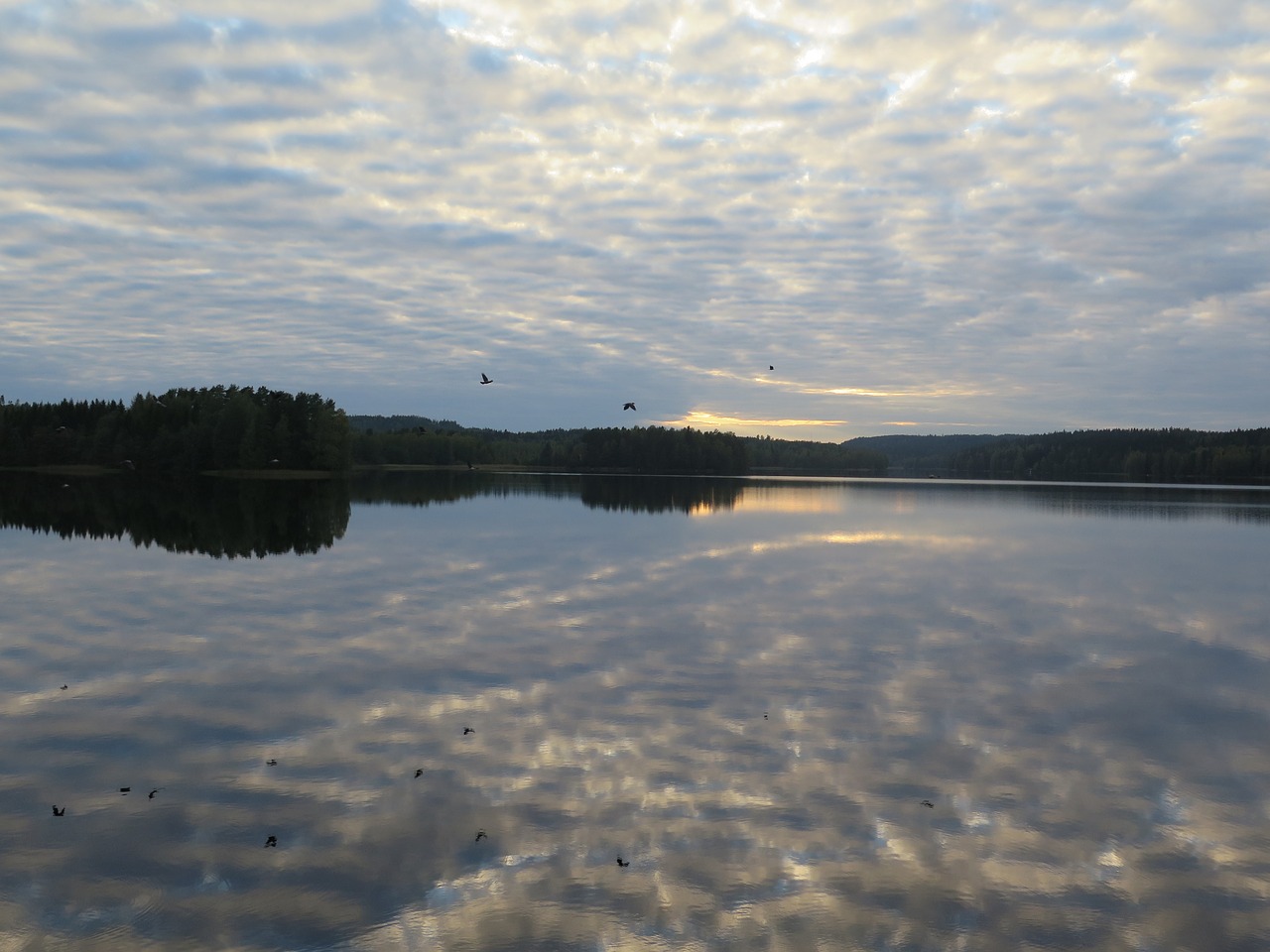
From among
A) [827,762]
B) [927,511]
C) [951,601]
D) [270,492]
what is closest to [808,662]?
[827,762]

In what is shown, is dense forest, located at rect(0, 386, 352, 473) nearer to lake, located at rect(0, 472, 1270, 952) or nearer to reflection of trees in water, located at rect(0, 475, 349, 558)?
reflection of trees in water, located at rect(0, 475, 349, 558)

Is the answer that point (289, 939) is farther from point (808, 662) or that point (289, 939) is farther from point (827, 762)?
point (808, 662)

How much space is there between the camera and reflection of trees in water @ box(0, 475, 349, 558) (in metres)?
42.4

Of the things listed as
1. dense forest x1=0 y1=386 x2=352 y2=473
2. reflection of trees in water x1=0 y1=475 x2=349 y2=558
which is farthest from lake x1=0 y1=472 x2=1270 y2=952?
dense forest x1=0 y1=386 x2=352 y2=473

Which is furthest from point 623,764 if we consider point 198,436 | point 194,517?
point 198,436

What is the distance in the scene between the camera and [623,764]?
13.8 m

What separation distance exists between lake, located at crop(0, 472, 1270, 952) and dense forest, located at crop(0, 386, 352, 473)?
107 meters

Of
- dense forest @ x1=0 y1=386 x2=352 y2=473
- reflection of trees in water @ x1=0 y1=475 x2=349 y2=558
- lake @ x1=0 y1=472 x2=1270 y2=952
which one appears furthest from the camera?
dense forest @ x1=0 y1=386 x2=352 y2=473

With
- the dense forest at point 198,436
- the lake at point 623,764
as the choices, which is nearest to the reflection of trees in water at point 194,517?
the lake at point 623,764

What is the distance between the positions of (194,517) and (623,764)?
5059 centimetres

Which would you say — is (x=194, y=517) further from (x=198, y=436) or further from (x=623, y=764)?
(x=198, y=436)

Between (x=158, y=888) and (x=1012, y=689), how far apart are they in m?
15.7

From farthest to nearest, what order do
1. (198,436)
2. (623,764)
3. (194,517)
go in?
(198,436) < (194,517) < (623,764)

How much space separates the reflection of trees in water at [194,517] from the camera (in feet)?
139
